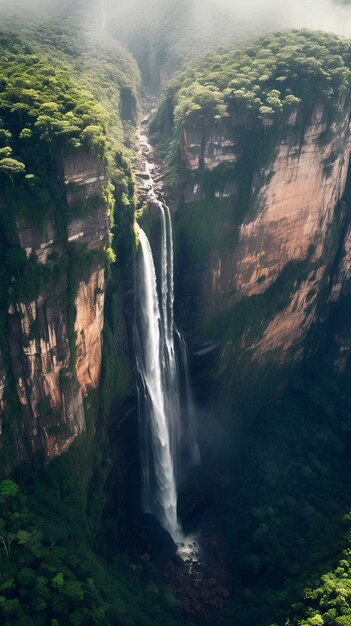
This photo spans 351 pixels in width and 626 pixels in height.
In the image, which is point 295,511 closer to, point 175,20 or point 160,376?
point 160,376

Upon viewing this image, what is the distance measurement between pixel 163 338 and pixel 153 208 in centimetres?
778

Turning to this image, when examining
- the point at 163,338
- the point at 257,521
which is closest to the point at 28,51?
the point at 163,338

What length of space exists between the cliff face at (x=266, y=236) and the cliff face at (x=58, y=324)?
9264 mm

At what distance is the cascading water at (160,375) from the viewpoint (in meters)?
30.6

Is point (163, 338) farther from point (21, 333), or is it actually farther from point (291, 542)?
point (291, 542)

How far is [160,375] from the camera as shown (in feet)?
105

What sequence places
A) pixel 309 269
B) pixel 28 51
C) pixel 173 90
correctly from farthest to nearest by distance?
pixel 173 90
pixel 309 269
pixel 28 51

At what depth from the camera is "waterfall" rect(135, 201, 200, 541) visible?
1206 inches

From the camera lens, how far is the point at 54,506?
24516 mm

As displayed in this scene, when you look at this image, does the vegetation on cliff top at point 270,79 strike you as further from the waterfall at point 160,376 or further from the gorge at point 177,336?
the waterfall at point 160,376

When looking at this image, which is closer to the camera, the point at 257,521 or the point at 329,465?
the point at 257,521

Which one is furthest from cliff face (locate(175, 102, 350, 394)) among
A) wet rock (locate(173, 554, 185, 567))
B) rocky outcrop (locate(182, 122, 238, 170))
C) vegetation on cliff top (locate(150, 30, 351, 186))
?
wet rock (locate(173, 554, 185, 567))

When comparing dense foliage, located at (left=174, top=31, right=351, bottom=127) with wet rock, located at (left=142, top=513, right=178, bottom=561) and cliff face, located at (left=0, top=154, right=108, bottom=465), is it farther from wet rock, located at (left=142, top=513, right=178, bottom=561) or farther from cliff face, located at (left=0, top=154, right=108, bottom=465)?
wet rock, located at (left=142, top=513, right=178, bottom=561)

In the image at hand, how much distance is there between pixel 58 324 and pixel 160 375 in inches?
384
